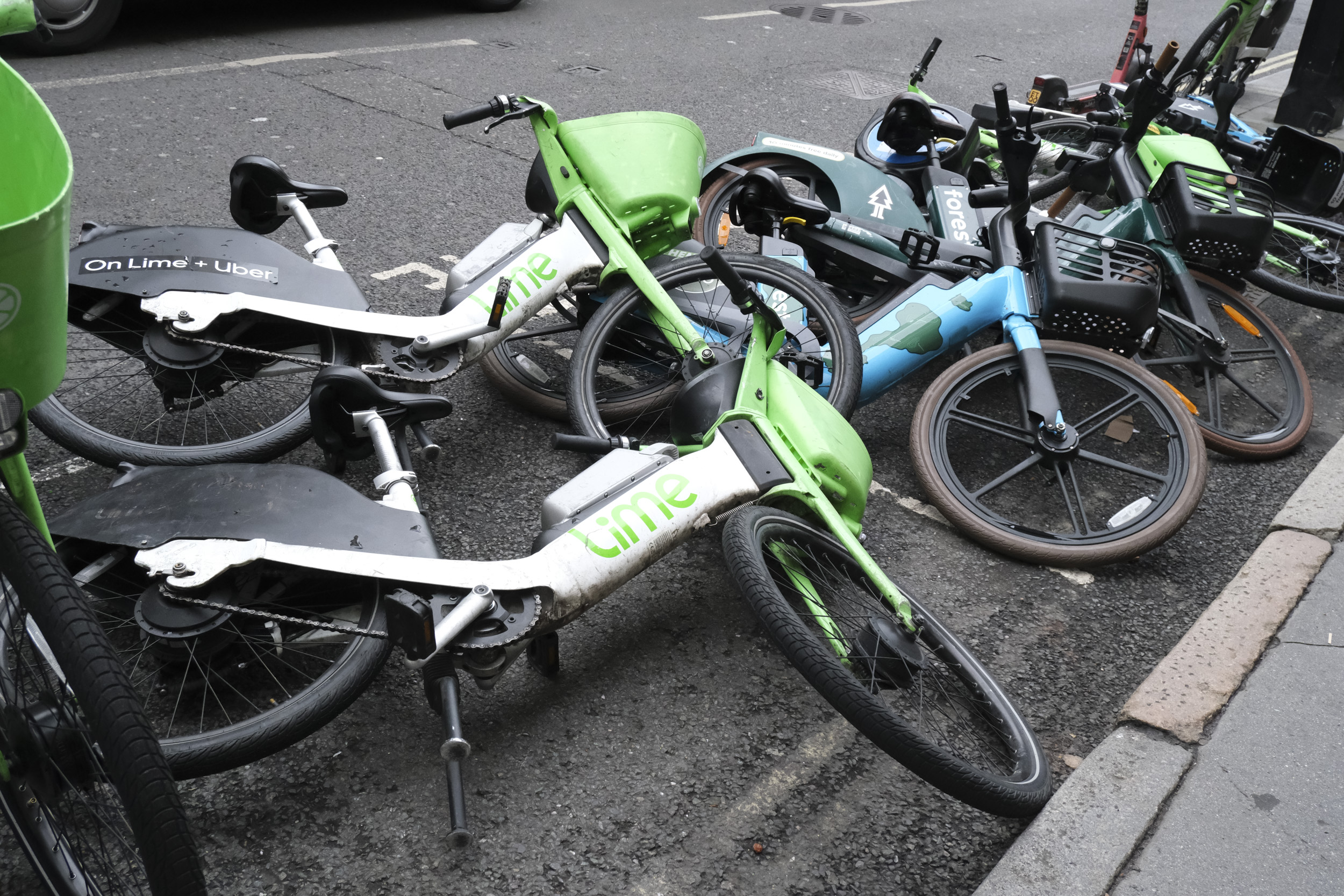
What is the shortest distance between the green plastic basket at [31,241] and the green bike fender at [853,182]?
10.7ft

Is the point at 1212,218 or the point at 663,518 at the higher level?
the point at 1212,218

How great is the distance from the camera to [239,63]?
726 centimetres

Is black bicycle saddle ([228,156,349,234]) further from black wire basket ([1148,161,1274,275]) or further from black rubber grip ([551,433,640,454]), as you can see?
black wire basket ([1148,161,1274,275])

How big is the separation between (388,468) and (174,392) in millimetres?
922

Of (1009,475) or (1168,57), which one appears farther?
(1168,57)

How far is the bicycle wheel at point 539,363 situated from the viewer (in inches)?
154

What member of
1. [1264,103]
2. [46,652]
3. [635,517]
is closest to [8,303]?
[46,652]

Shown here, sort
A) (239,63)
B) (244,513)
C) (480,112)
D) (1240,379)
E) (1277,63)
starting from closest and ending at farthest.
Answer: (244,513), (480,112), (1240,379), (239,63), (1277,63)

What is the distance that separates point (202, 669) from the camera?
2439 mm

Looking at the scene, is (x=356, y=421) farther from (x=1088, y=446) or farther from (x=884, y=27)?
(x=884, y=27)

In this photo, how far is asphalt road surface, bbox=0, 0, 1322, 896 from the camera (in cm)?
238

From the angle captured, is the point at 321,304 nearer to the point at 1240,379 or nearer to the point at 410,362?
the point at 410,362

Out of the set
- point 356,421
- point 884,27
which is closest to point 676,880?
point 356,421

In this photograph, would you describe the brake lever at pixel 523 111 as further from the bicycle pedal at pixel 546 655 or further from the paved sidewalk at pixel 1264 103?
the paved sidewalk at pixel 1264 103
